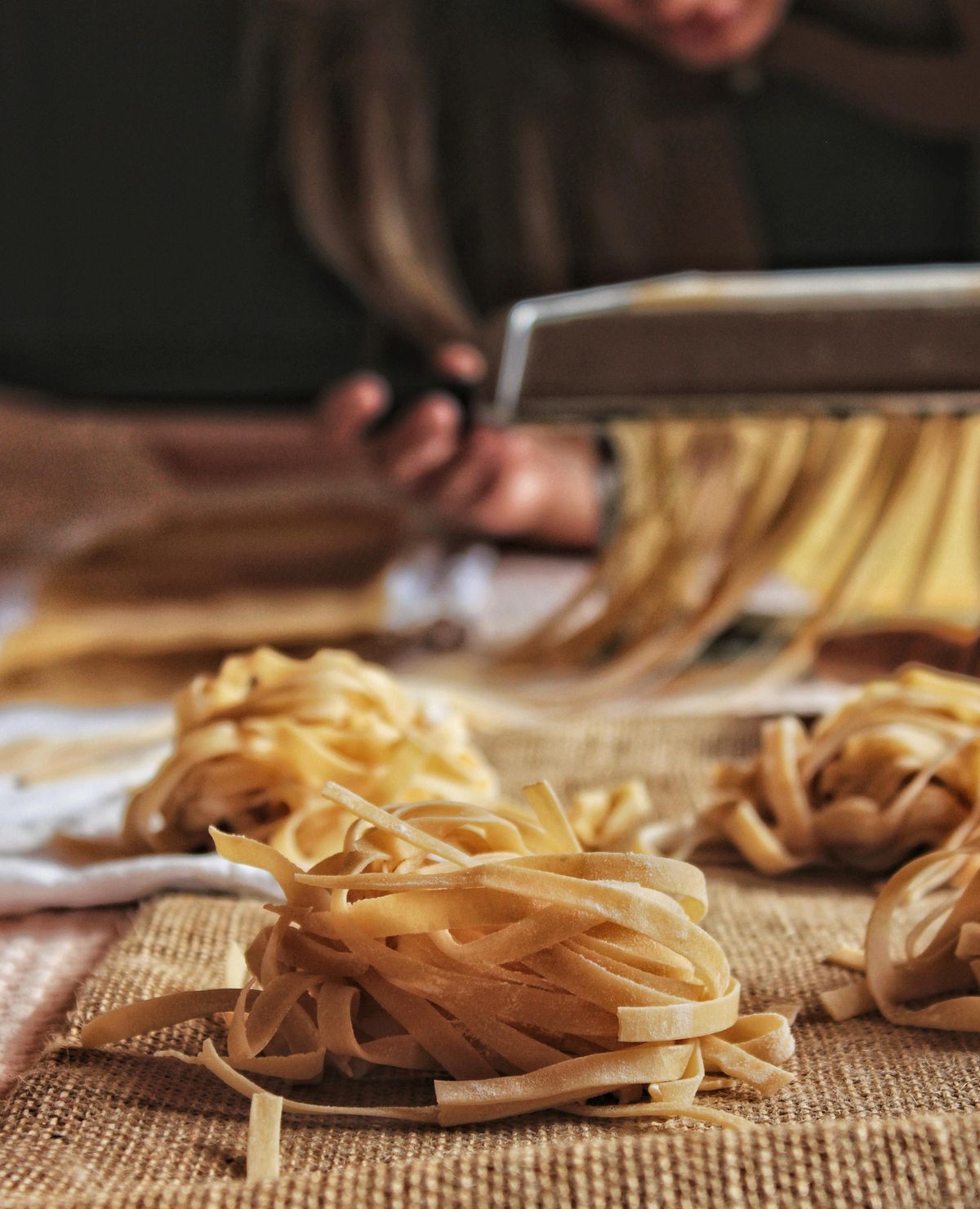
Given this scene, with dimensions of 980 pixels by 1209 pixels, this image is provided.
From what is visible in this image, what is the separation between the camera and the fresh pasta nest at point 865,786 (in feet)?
1.50

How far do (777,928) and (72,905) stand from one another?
250 mm

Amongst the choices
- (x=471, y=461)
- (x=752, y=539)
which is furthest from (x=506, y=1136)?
(x=471, y=461)

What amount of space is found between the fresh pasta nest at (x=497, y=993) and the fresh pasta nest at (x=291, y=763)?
4.4 inches

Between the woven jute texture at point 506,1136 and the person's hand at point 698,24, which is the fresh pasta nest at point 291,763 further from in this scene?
the person's hand at point 698,24

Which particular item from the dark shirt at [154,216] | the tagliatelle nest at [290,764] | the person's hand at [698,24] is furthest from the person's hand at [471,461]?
the tagliatelle nest at [290,764]

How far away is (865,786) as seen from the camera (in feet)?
1.56

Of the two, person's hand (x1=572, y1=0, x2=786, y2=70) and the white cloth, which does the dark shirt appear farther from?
the white cloth

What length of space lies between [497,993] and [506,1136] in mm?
33

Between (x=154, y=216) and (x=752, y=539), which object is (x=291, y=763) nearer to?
(x=752, y=539)

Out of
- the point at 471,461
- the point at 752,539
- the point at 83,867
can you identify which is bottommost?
the point at 471,461

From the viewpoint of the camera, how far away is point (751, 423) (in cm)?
100

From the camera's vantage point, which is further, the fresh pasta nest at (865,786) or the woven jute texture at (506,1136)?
the fresh pasta nest at (865,786)

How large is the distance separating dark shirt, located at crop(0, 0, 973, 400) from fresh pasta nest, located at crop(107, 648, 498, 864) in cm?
124

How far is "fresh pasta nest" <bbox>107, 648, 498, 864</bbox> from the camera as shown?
0.46 meters
